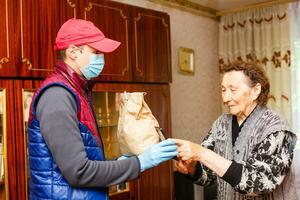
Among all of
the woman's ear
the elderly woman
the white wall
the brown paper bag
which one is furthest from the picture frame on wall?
the brown paper bag

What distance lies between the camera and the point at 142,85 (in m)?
2.42

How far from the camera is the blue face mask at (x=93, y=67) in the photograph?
1.25 metres

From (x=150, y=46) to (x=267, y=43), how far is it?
1.72 meters

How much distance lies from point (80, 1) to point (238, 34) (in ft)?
7.52

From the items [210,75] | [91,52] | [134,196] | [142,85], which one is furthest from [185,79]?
[91,52]

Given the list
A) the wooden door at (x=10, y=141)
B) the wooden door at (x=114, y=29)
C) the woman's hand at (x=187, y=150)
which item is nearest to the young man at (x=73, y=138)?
the woman's hand at (x=187, y=150)

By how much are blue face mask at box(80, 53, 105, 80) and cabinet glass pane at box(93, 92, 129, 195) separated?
0.92m

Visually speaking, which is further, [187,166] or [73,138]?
[187,166]

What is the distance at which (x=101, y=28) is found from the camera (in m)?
2.15

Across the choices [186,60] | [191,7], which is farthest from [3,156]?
[191,7]

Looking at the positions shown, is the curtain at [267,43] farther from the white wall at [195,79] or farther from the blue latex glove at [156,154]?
the blue latex glove at [156,154]

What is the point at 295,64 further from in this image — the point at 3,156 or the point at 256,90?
the point at 3,156

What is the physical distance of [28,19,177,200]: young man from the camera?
1.06m

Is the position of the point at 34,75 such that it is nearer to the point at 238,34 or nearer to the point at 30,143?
the point at 30,143
